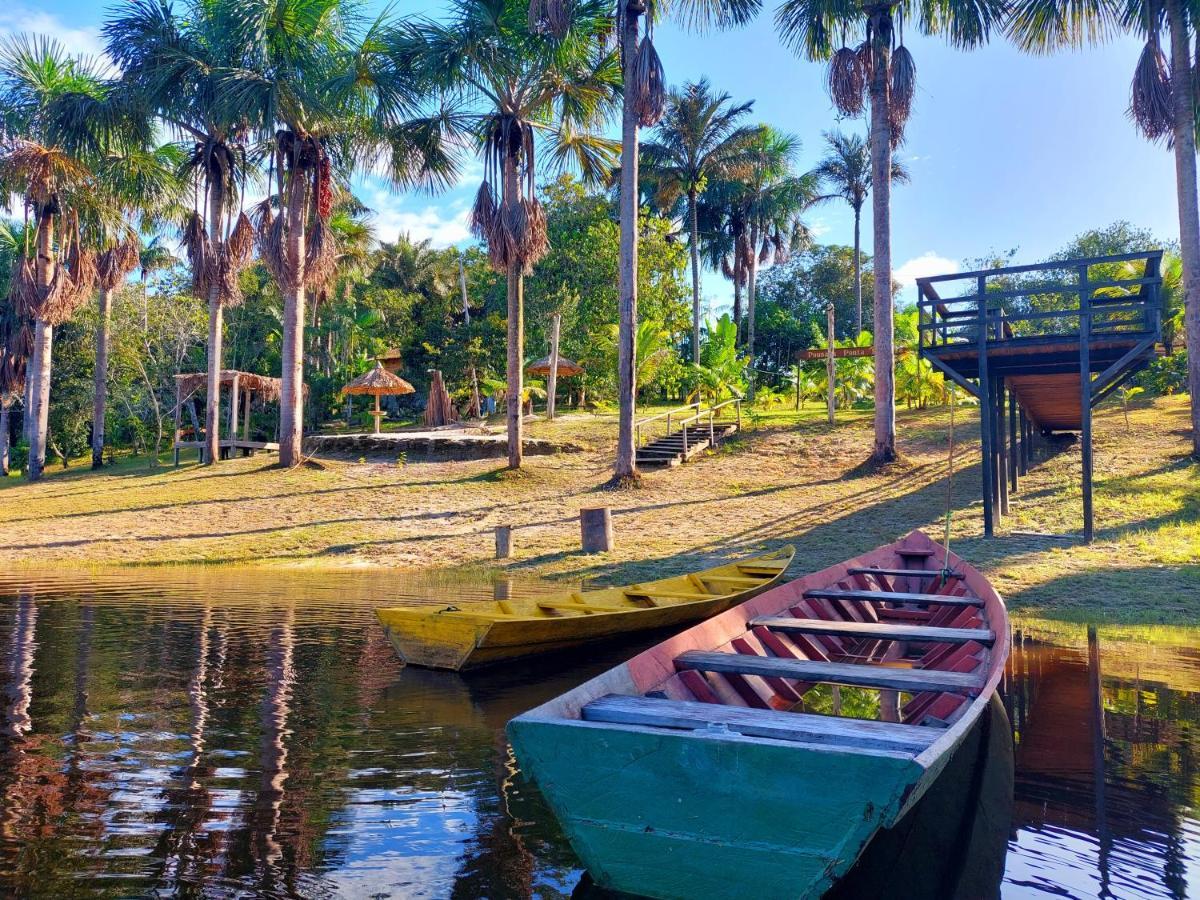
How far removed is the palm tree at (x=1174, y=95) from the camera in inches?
708

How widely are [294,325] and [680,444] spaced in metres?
10.9

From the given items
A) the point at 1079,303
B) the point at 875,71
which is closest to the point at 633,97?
the point at 875,71

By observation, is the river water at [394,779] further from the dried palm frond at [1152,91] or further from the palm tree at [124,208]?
the palm tree at [124,208]

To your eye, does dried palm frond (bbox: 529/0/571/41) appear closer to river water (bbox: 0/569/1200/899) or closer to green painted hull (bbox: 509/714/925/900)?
river water (bbox: 0/569/1200/899)

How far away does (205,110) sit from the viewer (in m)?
23.2

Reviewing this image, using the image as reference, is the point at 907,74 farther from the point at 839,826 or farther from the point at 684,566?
the point at 839,826

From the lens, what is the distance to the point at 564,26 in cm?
1755

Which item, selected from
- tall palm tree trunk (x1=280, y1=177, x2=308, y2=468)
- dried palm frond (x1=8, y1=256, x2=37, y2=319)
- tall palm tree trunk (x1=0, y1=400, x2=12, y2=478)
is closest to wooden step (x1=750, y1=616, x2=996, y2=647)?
tall palm tree trunk (x1=280, y1=177, x2=308, y2=468)

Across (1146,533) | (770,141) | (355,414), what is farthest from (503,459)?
(770,141)

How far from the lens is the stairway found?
22.6 meters

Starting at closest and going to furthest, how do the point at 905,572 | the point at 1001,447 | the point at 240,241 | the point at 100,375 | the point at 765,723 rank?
the point at 765,723 < the point at 905,572 < the point at 1001,447 < the point at 240,241 < the point at 100,375

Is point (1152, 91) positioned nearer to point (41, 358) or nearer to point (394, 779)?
point (394, 779)

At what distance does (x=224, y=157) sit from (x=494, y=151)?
9.84 metres

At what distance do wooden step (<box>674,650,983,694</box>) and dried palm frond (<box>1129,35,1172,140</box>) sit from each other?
1916cm
